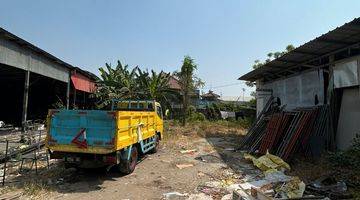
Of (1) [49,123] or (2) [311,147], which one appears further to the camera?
(2) [311,147]

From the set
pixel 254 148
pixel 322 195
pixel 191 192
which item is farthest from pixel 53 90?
pixel 322 195

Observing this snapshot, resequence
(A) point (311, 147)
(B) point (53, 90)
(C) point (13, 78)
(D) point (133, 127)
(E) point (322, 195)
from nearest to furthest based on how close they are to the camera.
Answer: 1. (E) point (322, 195)
2. (D) point (133, 127)
3. (A) point (311, 147)
4. (C) point (13, 78)
5. (B) point (53, 90)

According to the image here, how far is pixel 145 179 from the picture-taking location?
31.6 feet

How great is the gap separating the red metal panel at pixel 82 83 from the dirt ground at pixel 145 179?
12.7 meters

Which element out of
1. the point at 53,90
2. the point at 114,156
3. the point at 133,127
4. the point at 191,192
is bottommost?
the point at 191,192

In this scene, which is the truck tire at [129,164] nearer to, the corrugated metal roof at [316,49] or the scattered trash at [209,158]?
the scattered trash at [209,158]

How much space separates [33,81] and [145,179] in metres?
18.4

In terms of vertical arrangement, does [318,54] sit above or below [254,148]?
above

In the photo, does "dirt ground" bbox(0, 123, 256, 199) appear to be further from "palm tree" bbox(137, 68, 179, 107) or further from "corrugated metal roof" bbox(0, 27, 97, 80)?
"palm tree" bbox(137, 68, 179, 107)

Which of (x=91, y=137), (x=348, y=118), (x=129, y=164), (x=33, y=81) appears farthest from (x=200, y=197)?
(x=33, y=81)

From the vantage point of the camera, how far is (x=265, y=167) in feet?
34.8

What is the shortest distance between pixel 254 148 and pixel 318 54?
4295 millimetres

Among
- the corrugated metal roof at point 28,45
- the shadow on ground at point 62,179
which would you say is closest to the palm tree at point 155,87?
the corrugated metal roof at point 28,45

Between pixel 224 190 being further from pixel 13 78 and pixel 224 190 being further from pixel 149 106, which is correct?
pixel 13 78
